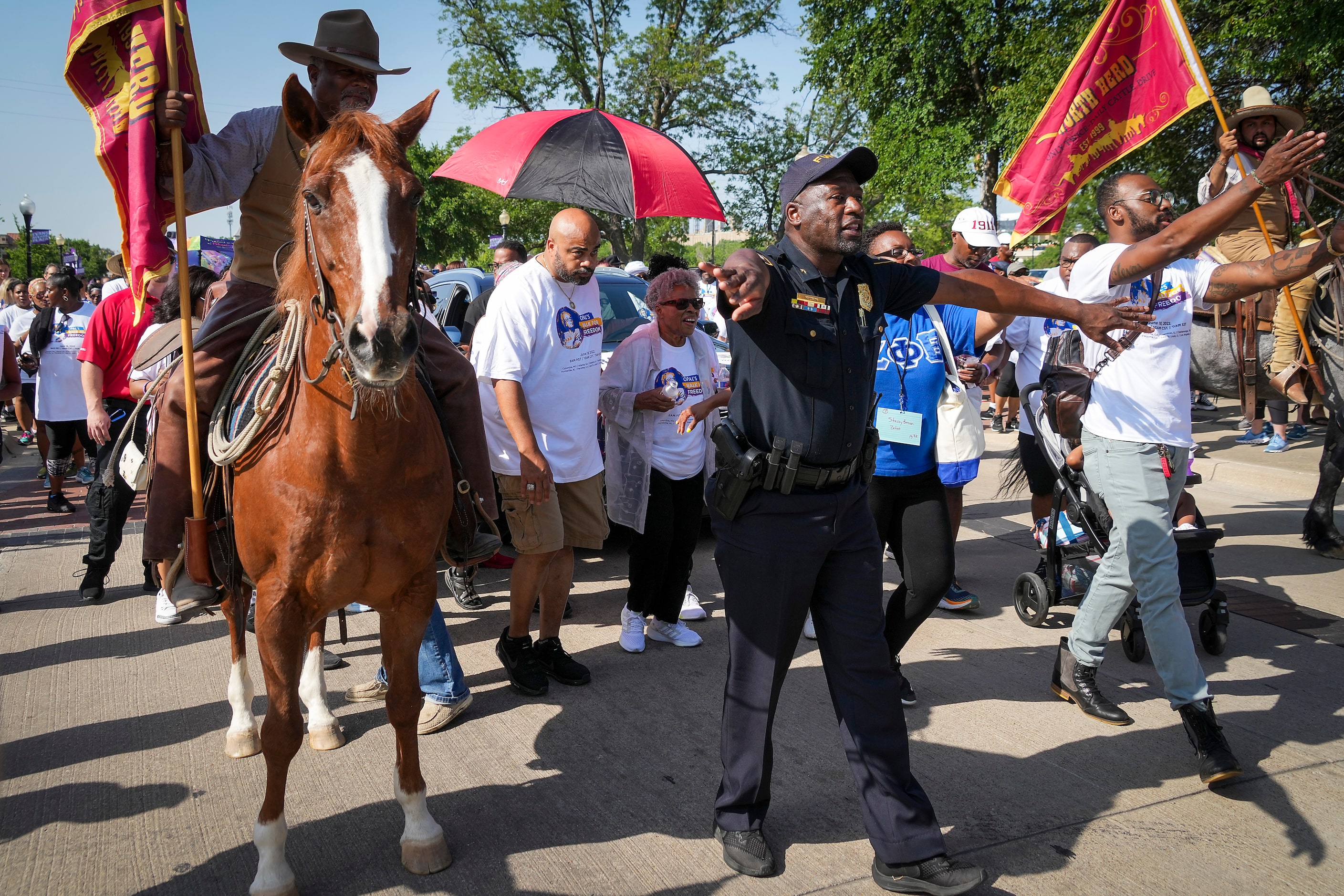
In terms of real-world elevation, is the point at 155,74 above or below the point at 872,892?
above

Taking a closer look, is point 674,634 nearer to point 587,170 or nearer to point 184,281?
point 587,170

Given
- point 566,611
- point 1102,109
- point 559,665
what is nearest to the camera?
point 559,665

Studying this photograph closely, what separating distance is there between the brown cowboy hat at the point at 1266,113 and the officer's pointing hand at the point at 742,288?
10.9ft

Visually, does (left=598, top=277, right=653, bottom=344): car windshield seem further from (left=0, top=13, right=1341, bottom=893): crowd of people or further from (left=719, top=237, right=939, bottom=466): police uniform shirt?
(left=719, top=237, right=939, bottom=466): police uniform shirt

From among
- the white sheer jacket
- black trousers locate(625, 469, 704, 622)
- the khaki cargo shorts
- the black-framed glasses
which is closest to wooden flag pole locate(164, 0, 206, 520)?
the khaki cargo shorts

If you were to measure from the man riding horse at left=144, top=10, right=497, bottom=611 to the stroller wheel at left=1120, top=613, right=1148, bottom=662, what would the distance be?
11.9ft

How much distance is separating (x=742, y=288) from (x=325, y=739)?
281cm

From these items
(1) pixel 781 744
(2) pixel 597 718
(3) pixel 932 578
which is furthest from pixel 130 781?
(3) pixel 932 578

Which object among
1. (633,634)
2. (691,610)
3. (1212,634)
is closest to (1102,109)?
(1212,634)

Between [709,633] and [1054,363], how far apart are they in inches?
100

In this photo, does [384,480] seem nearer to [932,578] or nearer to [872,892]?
[872,892]

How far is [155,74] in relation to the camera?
3.15 metres

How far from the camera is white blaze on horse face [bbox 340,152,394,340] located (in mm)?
2330

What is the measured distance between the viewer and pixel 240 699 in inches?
164
